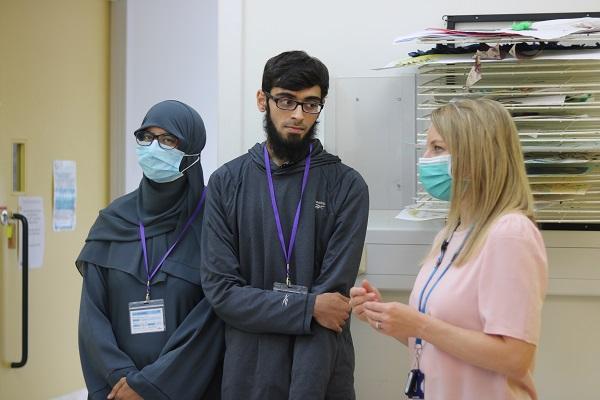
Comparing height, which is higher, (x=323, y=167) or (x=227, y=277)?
(x=323, y=167)

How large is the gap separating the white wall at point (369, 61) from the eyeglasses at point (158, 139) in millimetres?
277

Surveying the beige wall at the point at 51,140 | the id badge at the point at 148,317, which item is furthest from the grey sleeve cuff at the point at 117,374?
the beige wall at the point at 51,140

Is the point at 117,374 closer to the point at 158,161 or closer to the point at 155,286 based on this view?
the point at 155,286

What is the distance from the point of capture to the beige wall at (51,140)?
343cm

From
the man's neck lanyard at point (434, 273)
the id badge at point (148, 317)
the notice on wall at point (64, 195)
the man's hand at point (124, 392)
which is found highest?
the notice on wall at point (64, 195)

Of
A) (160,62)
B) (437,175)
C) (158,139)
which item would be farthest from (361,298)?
(160,62)

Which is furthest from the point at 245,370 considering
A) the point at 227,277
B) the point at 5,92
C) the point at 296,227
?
the point at 5,92

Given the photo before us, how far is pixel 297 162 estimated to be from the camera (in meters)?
2.10

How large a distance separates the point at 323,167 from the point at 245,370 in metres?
0.62

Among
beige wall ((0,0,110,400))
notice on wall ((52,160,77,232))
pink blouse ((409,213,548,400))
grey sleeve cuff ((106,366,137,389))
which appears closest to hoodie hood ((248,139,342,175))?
pink blouse ((409,213,548,400))

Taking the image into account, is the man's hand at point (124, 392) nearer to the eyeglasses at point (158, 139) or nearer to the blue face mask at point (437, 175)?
the eyeglasses at point (158, 139)

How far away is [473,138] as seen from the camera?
1573 mm

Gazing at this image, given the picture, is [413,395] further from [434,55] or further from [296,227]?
[434,55]

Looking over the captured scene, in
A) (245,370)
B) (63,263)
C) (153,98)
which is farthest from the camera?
(153,98)
